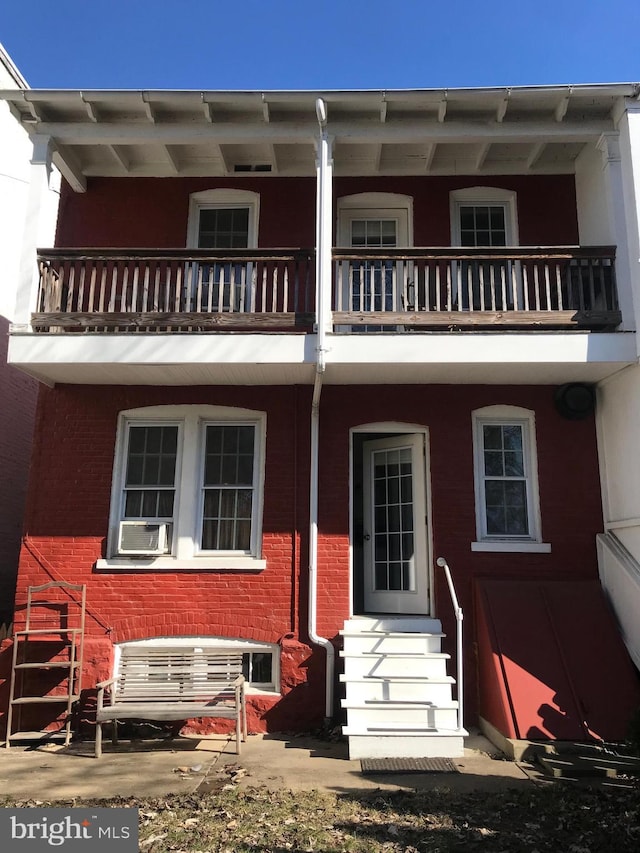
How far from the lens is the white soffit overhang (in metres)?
7.23

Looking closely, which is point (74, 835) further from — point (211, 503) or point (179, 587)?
point (211, 503)

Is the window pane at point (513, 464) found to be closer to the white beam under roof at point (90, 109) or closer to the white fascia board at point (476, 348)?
the white fascia board at point (476, 348)

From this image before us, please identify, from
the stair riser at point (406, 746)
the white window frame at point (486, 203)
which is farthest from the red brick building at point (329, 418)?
the stair riser at point (406, 746)

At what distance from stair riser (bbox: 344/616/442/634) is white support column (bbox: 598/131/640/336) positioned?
12.7 ft

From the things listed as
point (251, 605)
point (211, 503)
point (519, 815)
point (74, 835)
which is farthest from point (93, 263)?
point (519, 815)

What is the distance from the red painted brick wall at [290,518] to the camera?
24.1 ft

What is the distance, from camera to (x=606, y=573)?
7.32 metres

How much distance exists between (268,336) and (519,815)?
192 inches

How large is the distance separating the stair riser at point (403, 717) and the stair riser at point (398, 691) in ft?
0.54

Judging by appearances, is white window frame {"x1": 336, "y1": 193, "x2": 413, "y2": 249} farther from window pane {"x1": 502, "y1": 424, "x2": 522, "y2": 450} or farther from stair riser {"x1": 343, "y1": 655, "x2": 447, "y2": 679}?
stair riser {"x1": 343, "y1": 655, "x2": 447, "y2": 679}

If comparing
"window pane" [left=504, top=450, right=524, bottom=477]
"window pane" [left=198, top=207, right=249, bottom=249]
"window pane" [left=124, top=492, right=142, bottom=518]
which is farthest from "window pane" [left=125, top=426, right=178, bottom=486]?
"window pane" [left=504, top=450, right=524, bottom=477]

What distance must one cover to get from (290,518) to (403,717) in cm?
247

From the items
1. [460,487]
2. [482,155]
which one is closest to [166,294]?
[460,487]

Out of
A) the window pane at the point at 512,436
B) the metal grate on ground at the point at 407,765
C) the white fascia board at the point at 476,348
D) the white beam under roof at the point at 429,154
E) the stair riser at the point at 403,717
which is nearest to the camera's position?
the metal grate on ground at the point at 407,765
